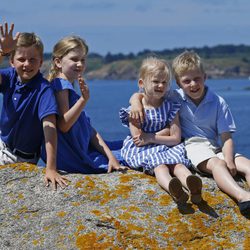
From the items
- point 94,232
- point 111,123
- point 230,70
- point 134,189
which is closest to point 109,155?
point 134,189

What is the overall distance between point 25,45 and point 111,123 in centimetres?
4457

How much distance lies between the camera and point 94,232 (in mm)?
6902

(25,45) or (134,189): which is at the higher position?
(25,45)

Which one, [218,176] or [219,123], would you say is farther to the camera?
[219,123]

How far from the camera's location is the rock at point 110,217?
6.90m

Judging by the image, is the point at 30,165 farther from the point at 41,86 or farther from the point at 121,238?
the point at 121,238

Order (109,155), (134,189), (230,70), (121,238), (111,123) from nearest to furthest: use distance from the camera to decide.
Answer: (121,238) → (134,189) → (109,155) → (111,123) → (230,70)

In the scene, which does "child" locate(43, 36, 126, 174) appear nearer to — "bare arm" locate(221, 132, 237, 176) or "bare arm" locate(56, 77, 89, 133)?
"bare arm" locate(56, 77, 89, 133)

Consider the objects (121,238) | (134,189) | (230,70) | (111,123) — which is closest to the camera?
(121,238)

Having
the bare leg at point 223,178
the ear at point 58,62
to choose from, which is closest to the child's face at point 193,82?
the bare leg at point 223,178

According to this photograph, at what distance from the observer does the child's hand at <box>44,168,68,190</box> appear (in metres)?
7.36

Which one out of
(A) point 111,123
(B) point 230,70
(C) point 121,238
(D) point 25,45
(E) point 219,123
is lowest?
(B) point 230,70

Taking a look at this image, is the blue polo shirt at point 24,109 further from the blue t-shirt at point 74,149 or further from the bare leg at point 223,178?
the bare leg at point 223,178

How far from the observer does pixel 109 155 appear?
8.15 metres
